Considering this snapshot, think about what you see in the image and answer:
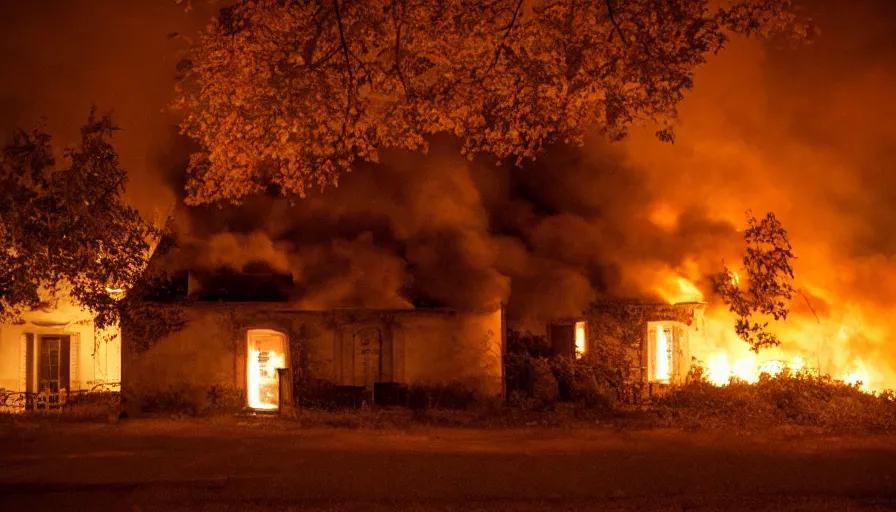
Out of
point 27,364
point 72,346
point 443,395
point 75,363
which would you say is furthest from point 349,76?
point 27,364

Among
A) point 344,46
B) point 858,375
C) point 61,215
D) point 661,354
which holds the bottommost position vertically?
point 858,375

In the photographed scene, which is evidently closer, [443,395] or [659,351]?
[443,395]

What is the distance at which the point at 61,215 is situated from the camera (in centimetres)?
1716

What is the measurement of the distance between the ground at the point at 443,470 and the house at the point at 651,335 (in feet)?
19.4

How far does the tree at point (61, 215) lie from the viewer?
16828mm

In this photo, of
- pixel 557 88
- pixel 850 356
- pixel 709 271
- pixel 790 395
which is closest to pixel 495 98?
pixel 557 88

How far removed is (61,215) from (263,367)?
6.74 meters

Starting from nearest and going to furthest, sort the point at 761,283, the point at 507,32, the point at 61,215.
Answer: the point at 507,32 < the point at 61,215 < the point at 761,283

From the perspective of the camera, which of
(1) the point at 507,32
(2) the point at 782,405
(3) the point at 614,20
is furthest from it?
(2) the point at 782,405

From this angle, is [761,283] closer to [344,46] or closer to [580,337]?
[580,337]

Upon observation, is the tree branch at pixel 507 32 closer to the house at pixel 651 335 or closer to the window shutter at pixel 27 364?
the house at pixel 651 335

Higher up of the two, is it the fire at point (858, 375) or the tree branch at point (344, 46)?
the tree branch at point (344, 46)

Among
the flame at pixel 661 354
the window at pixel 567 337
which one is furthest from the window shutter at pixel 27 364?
the flame at pixel 661 354

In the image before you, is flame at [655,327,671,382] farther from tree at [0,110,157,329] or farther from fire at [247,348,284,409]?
tree at [0,110,157,329]
